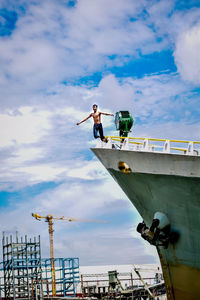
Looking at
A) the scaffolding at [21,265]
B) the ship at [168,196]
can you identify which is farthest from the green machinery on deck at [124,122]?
the scaffolding at [21,265]

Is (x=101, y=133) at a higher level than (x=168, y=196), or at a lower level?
higher

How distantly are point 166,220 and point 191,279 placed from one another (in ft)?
7.60

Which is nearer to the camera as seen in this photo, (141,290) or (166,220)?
(166,220)

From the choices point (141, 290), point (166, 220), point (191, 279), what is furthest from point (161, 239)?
point (141, 290)

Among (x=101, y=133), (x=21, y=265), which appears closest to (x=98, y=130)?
(x=101, y=133)

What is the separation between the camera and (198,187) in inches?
463

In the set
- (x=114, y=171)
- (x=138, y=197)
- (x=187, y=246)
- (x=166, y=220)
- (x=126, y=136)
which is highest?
(x=126, y=136)

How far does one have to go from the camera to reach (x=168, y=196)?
41.7 feet

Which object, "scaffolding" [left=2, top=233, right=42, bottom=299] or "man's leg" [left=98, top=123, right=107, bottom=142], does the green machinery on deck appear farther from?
"scaffolding" [left=2, top=233, right=42, bottom=299]

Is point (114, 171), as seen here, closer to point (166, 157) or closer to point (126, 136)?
point (126, 136)

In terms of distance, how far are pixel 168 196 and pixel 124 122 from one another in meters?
3.15

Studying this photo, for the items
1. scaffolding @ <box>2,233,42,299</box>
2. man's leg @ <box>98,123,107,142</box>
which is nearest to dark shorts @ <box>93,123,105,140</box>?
man's leg @ <box>98,123,107,142</box>

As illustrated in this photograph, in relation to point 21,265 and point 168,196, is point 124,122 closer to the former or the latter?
point 168,196

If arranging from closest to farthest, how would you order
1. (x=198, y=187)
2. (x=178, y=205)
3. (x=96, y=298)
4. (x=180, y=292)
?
(x=198, y=187) → (x=178, y=205) → (x=180, y=292) → (x=96, y=298)
